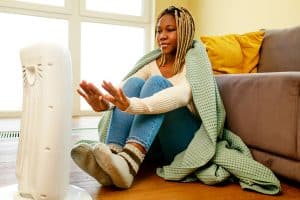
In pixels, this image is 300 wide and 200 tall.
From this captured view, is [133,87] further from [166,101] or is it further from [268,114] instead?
[268,114]

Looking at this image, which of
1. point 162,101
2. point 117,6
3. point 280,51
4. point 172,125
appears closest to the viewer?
point 162,101

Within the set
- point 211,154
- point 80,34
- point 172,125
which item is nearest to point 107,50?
point 80,34

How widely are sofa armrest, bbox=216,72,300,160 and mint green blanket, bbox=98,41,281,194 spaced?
57mm

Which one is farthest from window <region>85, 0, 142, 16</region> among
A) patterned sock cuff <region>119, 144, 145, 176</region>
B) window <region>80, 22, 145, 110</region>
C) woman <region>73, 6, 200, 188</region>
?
patterned sock cuff <region>119, 144, 145, 176</region>

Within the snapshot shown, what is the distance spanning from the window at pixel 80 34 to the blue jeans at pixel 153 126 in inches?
72.1

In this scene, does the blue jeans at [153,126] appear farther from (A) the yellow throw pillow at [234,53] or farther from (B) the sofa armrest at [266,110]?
(A) the yellow throw pillow at [234,53]

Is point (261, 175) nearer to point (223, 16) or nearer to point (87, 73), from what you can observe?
point (223, 16)

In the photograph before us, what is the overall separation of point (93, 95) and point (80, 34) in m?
2.40

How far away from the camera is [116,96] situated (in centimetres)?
87

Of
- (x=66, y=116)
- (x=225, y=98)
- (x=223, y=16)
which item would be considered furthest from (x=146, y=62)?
(x=223, y=16)

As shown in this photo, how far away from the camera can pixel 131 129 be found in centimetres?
102

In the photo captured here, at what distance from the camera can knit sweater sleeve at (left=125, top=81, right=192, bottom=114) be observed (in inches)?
36.8

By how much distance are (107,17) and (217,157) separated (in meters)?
2.53

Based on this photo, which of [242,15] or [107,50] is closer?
[242,15]
